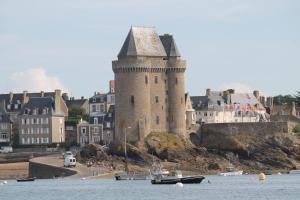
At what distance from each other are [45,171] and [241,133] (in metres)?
23.8

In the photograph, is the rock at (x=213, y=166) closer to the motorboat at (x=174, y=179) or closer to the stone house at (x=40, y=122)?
the motorboat at (x=174, y=179)

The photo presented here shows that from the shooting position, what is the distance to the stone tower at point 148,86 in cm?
14600

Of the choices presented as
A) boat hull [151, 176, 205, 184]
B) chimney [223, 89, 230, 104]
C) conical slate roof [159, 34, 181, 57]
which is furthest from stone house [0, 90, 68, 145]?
boat hull [151, 176, 205, 184]

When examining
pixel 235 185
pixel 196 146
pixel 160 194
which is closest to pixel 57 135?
pixel 196 146

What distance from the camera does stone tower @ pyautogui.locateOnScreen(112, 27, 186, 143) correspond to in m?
146

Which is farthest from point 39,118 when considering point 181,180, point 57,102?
point 181,180

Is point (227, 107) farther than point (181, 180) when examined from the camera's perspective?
Yes

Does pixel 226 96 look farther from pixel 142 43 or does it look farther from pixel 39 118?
pixel 142 43

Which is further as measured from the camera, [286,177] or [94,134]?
[94,134]

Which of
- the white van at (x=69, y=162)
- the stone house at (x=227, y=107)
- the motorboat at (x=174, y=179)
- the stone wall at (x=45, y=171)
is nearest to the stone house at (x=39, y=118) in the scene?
the stone house at (x=227, y=107)

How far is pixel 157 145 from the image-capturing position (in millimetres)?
147875

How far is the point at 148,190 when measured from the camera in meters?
116

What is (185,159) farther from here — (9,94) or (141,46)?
(9,94)

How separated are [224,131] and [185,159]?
8.98 metres
